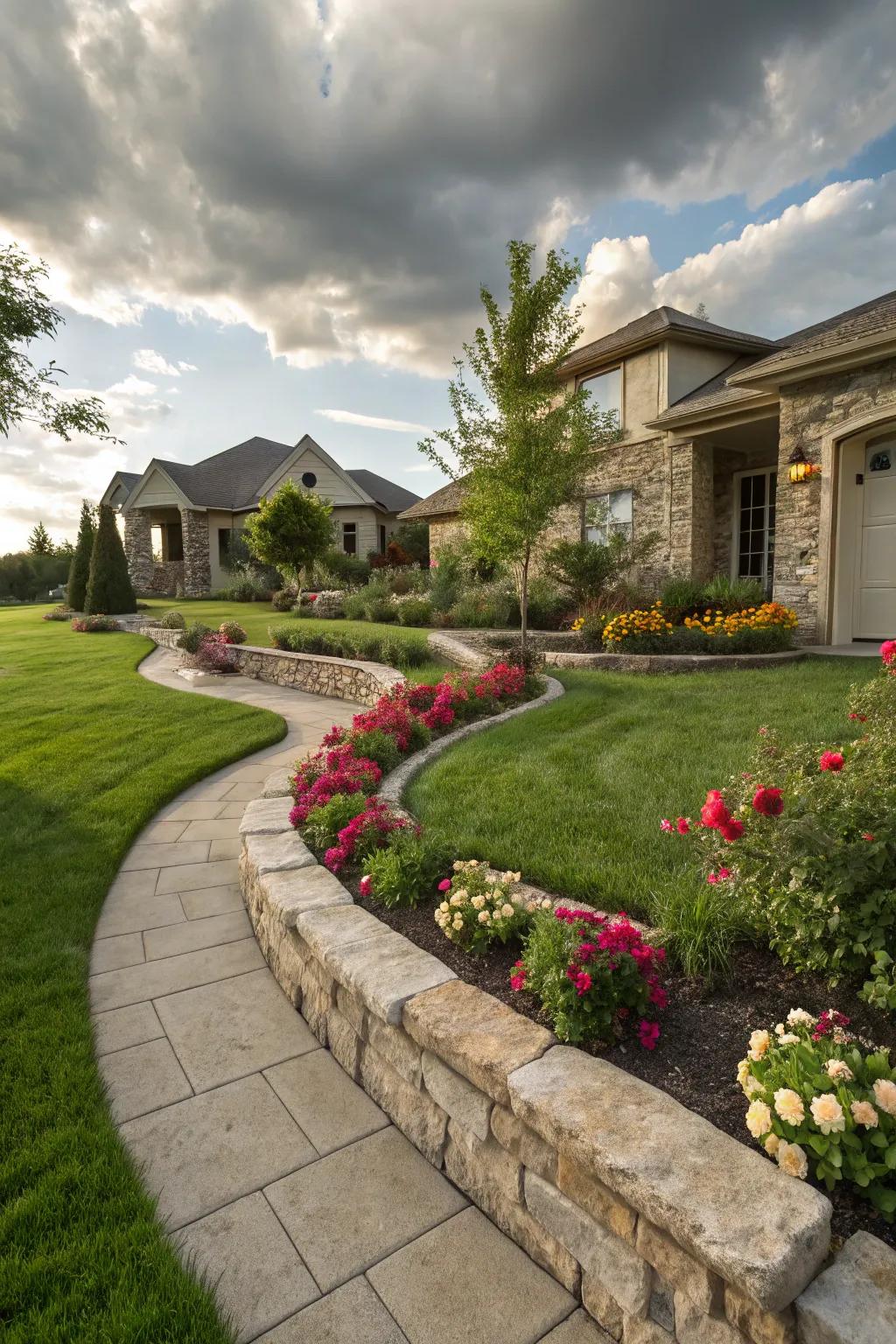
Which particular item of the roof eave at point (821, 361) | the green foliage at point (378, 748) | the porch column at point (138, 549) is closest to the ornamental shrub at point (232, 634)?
the green foliage at point (378, 748)

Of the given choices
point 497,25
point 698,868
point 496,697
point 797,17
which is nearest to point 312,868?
point 698,868

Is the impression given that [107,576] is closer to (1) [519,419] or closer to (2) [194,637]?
(2) [194,637]

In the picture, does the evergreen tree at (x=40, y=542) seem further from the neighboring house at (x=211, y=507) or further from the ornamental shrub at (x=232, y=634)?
the ornamental shrub at (x=232, y=634)

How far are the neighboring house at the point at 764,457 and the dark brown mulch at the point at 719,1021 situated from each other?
8.02m

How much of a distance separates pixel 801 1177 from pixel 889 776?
132 centimetres

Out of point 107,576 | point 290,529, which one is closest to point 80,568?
point 107,576

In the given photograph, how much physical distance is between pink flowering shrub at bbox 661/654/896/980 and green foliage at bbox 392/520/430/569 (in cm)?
2249

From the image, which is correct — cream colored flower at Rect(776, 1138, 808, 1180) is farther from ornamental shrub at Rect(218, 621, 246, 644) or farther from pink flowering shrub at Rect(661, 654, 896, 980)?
ornamental shrub at Rect(218, 621, 246, 644)

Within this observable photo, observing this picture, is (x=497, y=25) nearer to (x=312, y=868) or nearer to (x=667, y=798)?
(x=667, y=798)

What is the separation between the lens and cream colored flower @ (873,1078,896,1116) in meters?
1.35

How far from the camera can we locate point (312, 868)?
10.7 ft

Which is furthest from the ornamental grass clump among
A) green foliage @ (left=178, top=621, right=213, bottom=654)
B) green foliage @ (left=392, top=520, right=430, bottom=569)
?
green foliage @ (left=392, top=520, right=430, bottom=569)

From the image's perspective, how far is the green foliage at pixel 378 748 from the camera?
4914 mm

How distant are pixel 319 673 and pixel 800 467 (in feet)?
23.8
